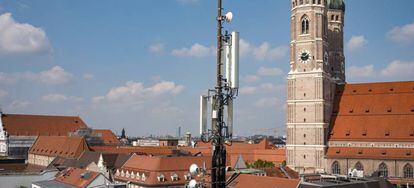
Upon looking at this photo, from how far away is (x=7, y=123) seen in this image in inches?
4311

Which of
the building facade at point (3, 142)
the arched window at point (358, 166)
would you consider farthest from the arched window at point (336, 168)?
the building facade at point (3, 142)

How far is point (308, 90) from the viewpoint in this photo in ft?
230

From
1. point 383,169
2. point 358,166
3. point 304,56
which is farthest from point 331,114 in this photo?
point 383,169

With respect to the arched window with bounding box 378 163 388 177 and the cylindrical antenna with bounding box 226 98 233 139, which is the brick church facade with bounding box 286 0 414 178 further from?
the cylindrical antenna with bounding box 226 98 233 139

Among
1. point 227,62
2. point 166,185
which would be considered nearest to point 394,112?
point 166,185

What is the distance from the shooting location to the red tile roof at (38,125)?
109 meters

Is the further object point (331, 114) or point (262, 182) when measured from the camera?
point (331, 114)

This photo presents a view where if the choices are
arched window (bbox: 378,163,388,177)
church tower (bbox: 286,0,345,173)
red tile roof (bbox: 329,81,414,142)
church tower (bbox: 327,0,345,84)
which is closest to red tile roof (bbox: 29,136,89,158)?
church tower (bbox: 286,0,345,173)

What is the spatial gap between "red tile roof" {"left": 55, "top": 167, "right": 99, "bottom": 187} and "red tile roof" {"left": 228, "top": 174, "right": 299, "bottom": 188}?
1841cm

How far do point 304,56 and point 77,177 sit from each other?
120ft

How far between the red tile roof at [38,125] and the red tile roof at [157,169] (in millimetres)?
55733

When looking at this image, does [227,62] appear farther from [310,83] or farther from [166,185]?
[310,83]

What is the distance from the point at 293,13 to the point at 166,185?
34471mm

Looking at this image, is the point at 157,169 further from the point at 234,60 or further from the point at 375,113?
the point at 234,60
